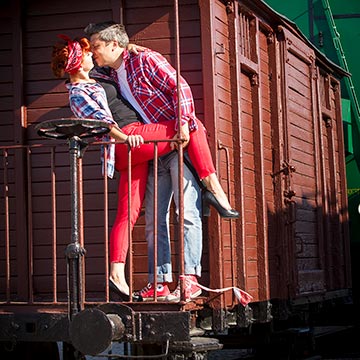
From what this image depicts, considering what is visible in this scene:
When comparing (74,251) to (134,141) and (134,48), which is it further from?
(134,48)

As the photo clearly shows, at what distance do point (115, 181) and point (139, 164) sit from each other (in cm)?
62

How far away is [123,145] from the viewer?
21.4 feet

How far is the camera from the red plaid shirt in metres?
6.48

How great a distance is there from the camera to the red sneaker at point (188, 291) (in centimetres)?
625

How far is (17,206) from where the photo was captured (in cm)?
718

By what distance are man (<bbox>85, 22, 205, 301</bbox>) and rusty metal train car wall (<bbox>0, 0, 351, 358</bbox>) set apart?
11.7 inches

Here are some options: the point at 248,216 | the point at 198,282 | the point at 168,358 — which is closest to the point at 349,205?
the point at 248,216

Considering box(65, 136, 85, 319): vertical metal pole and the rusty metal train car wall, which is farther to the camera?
the rusty metal train car wall

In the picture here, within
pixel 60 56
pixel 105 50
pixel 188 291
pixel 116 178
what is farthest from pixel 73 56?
pixel 188 291

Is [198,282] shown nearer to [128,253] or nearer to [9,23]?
[128,253]

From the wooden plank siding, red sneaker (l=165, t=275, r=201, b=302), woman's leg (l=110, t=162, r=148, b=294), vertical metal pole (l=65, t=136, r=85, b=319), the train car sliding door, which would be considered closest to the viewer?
vertical metal pole (l=65, t=136, r=85, b=319)

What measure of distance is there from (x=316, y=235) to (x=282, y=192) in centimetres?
137

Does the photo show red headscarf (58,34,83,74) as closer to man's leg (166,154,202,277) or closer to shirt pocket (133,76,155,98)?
shirt pocket (133,76,155,98)

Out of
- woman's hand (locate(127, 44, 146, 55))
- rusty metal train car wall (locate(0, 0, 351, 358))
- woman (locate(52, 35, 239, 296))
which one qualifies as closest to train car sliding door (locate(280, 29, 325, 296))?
rusty metal train car wall (locate(0, 0, 351, 358))
